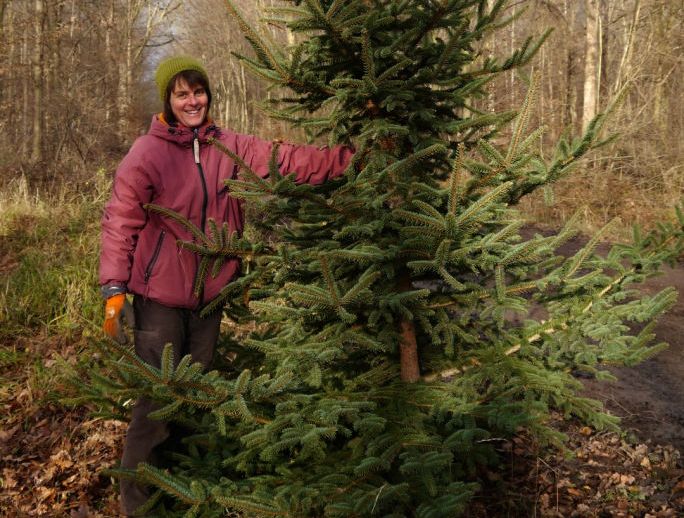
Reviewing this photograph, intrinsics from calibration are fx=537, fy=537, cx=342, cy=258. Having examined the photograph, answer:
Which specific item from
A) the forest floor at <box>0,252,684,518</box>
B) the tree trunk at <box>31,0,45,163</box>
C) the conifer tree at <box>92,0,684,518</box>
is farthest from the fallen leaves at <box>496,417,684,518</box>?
the tree trunk at <box>31,0,45,163</box>

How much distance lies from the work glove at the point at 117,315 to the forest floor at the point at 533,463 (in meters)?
0.33

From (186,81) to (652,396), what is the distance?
13.7 ft

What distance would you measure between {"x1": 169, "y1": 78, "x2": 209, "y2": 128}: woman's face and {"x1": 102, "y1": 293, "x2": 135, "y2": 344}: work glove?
1010 mm

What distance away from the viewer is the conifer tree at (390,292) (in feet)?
7.52

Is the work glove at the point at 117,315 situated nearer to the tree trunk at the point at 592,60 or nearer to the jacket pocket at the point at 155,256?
the jacket pocket at the point at 155,256

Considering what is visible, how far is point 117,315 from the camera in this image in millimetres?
2736

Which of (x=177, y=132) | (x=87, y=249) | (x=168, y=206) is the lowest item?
(x=87, y=249)

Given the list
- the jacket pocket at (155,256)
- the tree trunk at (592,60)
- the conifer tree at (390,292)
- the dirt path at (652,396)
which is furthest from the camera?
the tree trunk at (592,60)

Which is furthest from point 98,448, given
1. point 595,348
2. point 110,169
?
point 110,169

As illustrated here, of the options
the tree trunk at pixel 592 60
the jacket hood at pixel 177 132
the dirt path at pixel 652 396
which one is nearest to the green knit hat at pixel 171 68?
the jacket hood at pixel 177 132

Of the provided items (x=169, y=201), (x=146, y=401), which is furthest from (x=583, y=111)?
(x=146, y=401)

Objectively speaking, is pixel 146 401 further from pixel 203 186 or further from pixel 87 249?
pixel 87 249

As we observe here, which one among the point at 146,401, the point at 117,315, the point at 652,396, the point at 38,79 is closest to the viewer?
the point at 117,315

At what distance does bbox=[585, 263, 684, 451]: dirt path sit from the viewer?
12.6 feet
